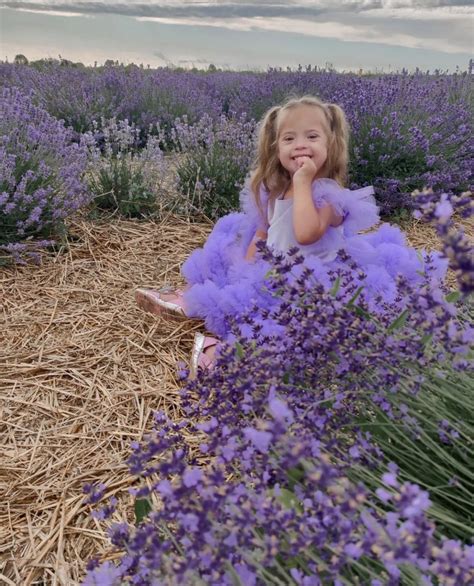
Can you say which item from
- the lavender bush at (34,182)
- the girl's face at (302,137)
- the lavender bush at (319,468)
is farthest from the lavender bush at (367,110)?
the lavender bush at (319,468)

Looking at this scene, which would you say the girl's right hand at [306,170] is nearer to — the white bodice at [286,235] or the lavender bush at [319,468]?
the white bodice at [286,235]

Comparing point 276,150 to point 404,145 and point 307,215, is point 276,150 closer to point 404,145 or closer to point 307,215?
point 307,215

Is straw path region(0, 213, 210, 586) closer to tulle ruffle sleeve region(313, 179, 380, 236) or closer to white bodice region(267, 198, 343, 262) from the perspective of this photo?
white bodice region(267, 198, 343, 262)

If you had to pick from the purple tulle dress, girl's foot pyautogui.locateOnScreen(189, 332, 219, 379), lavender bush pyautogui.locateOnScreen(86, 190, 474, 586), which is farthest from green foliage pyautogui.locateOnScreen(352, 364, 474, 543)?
girl's foot pyautogui.locateOnScreen(189, 332, 219, 379)

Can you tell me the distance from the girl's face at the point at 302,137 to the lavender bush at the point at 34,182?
1366mm

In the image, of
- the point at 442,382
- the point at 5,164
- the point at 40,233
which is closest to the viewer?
the point at 442,382

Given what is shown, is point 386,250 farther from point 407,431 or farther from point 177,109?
point 177,109

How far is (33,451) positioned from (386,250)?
1615mm

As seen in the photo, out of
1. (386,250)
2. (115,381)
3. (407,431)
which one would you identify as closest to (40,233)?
(115,381)

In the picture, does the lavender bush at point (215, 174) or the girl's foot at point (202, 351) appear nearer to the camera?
the girl's foot at point (202, 351)

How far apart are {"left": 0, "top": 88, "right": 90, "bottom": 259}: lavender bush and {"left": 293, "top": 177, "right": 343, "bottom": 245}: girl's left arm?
1.45 meters

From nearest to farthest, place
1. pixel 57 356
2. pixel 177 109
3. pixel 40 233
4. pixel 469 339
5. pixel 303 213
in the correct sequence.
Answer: pixel 469 339 < pixel 303 213 < pixel 57 356 < pixel 40 233 < pixel 177 109

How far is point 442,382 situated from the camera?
1.13 m

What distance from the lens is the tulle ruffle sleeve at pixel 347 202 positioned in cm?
250
